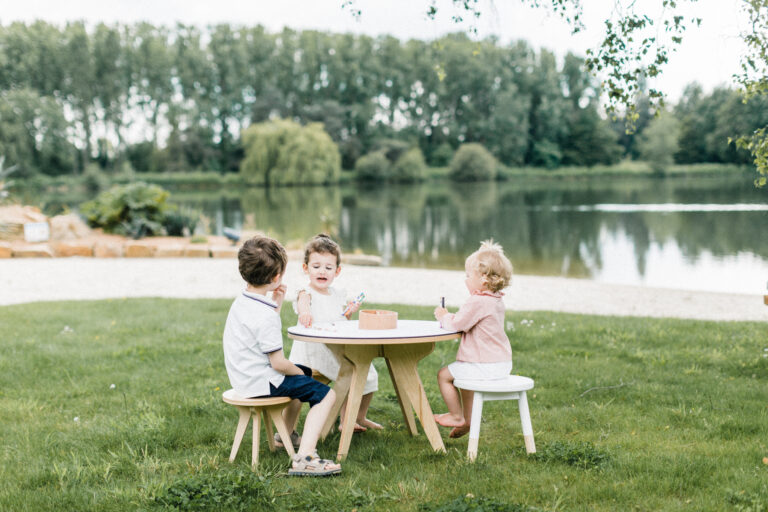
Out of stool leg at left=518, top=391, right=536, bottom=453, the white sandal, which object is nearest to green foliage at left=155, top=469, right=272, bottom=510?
the white sandal

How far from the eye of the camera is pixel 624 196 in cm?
4291

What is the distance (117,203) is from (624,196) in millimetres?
33453

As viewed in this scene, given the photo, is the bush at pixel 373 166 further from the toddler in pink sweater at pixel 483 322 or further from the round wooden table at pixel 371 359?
the toddler in pink sweater at pixel 483 322

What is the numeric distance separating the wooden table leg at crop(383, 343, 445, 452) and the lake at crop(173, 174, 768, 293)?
12505 millimetres

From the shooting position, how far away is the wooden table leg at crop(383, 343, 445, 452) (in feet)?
13.7

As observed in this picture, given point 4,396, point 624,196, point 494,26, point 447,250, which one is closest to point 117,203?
point 447,250

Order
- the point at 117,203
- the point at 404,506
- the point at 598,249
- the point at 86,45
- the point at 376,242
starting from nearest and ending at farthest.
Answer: the point at 404,506
the point at 117,203
the point at 598,249
the point at 376,242
the point at 86,45

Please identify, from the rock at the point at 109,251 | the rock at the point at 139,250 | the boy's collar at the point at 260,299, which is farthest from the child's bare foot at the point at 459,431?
the rock at the point at 109,251

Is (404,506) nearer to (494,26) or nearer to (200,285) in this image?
(494,26)

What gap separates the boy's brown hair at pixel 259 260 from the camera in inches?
151

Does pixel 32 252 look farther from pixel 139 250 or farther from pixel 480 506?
pixel 480 506

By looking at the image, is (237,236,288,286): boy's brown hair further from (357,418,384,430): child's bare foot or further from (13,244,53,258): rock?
(13,244,53,258): rock

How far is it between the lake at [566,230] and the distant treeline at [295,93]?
25.9 metres

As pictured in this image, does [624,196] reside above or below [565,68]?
below
